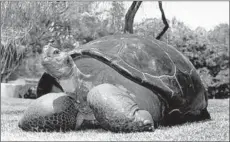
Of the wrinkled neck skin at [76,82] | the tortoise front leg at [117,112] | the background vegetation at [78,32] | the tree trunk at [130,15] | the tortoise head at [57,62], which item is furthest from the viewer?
the tree trunk at [130,15]

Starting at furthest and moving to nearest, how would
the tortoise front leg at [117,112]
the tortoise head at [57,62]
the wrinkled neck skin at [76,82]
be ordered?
the wrinkled neck skin at [76,82] → the tortoise head at [57,62] → the tortoise front leg at [117,112]

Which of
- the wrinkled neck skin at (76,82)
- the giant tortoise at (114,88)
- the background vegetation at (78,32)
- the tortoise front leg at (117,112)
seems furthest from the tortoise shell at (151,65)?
the background vegetation at (78,32)

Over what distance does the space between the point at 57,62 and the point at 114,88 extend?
0.56 metres

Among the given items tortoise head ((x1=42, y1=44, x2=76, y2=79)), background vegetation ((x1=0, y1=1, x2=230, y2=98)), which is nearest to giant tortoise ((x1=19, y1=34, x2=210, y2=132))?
tortoise head ((x1=42, y1=44, x2=76, y2=79))

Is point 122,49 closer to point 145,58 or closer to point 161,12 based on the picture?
point 145,58

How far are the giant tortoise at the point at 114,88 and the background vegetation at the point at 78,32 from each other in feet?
7.84

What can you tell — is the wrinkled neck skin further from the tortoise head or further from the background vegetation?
the background vegetation

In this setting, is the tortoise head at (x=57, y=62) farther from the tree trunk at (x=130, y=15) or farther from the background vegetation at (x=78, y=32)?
the tree trunk at (x=130, y=15)

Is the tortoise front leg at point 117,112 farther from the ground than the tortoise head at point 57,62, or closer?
closer

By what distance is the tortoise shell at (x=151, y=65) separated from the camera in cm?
Result: 354

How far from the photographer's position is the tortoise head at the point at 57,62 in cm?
337

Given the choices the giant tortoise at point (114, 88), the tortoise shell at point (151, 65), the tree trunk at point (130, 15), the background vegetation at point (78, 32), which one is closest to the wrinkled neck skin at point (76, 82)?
the giant tortoise at point (114, 88)

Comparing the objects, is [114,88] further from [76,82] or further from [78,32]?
[78,32]

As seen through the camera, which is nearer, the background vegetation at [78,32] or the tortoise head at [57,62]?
the tortoise head at [57,62]
